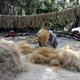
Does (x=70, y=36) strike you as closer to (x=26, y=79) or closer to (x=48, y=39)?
(x=48, y=39)

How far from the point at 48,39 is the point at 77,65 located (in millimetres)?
1774

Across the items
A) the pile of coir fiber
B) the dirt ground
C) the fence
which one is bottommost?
the dirt ground

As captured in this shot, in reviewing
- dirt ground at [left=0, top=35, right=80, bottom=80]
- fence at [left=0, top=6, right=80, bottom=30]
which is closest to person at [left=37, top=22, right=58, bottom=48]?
dirt ground at [left=0, top=35, right=80, bottom=80]

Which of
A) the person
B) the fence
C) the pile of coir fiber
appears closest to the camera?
the pile of coir fiber

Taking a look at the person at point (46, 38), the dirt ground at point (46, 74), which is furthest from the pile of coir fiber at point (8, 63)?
the person at point (46, 38)

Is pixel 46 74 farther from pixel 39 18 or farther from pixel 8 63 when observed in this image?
pixel 39 18

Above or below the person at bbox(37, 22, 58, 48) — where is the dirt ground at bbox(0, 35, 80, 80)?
below

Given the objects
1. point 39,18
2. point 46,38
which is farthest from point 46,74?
point 39,18

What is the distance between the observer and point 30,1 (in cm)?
1482

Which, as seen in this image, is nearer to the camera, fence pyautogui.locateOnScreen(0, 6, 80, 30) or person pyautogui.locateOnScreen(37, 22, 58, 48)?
person pyautogui.locateOnScreen(37, 22, 58, 48)

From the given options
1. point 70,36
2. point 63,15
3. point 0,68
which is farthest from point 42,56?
point 70,36

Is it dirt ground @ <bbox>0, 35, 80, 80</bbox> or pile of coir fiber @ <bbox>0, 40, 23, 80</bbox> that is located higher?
pile of coir fiber @ <bbox>0, 40, 23, 80</bbox>

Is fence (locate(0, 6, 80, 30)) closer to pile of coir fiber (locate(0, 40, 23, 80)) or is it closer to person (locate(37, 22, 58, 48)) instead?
person (locate(37, 22, 58, 48))

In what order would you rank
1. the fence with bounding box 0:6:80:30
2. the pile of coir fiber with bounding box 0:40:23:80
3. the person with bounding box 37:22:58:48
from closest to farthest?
the pile of coir fiber with bounding box 0:40:23:80
the person with bounding box 37:22:58:48
the fence with bounding box 0:6:80:30
